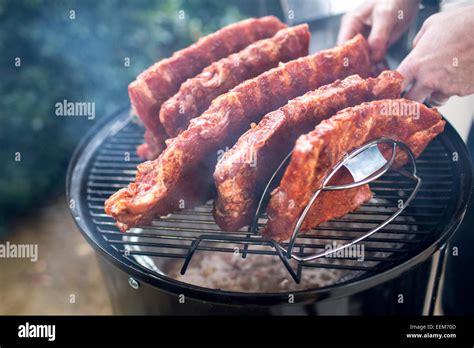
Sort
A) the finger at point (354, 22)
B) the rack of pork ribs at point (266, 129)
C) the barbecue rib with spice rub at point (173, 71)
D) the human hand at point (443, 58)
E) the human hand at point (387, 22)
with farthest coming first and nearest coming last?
the finger at point (354, 22)
the human hand at point (387, 22)
the barbecue rib with spice rub at point (173, 71)
the human hand at point (443, 58)
the rack of pork ribs at point (266, 129)

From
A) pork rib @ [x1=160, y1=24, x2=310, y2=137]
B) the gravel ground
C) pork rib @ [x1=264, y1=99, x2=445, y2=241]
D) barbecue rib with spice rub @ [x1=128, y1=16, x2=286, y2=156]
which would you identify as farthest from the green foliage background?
pork rib @ [x1=264, y1=99, x2=445, y2=241]

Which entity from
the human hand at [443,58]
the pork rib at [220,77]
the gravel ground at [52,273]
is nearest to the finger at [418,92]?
the human hand at [443,58]

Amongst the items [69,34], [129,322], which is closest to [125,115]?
[69,34]

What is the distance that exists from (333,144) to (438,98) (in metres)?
0.82

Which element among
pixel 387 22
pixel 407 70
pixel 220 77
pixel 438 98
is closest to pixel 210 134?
pixel 220 77

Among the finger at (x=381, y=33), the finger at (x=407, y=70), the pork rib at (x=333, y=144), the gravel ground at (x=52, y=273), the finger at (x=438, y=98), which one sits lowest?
the gravel ground at (x=52, y=273)

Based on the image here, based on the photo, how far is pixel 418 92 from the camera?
210 centimetres

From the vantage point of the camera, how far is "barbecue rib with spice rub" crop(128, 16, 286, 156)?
7.03 feet

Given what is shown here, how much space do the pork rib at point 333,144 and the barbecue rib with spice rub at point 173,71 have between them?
0.77 m

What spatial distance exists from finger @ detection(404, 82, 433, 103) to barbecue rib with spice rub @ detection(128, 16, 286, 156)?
2.53 feet

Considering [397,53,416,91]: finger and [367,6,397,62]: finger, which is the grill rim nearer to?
[397,53,416,91]: finger

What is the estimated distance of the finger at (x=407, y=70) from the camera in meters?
2.04

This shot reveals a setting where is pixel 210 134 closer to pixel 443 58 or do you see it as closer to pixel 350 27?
pixel 443 58

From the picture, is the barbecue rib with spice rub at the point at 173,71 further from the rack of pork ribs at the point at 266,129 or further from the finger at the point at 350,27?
the finger at the point at 350,27
